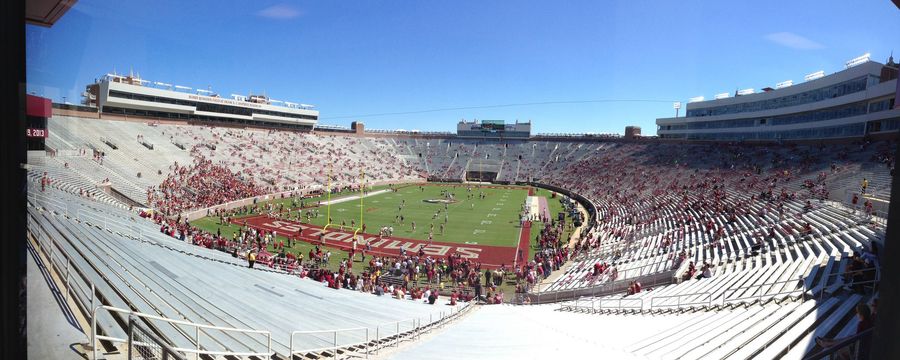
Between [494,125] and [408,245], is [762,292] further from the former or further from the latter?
[494,125]

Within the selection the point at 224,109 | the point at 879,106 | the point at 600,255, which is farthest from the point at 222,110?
the point at 879,106

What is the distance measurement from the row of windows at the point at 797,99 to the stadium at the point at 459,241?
7.8 inches

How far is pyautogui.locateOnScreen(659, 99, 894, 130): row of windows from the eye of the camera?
24.1 meters

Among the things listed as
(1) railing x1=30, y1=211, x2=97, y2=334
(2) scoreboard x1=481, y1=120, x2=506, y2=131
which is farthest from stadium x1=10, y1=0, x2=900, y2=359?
(2) scoreboard x1=481, y1=120, x2=506, y2=131

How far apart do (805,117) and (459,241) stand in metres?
31.4

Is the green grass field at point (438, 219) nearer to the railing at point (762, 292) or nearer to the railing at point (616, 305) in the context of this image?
the railing at point (616, 305)

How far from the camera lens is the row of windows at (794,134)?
2598 centimetres

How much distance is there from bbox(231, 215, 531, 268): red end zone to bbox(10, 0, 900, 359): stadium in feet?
0.64

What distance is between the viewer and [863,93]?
24438mm

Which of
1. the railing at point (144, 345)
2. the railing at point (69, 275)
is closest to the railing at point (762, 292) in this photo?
the railing at point (144, 345)

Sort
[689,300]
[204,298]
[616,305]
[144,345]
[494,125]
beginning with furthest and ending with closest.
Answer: [494,125] < [616,305] < [689,300] < [204,298] < [144,345]

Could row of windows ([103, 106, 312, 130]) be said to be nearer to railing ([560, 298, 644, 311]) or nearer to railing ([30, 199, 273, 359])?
railing ([30, 199, 273, 359])

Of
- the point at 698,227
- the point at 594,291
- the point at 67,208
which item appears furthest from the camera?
the point at 698,227

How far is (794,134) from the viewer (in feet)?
111
